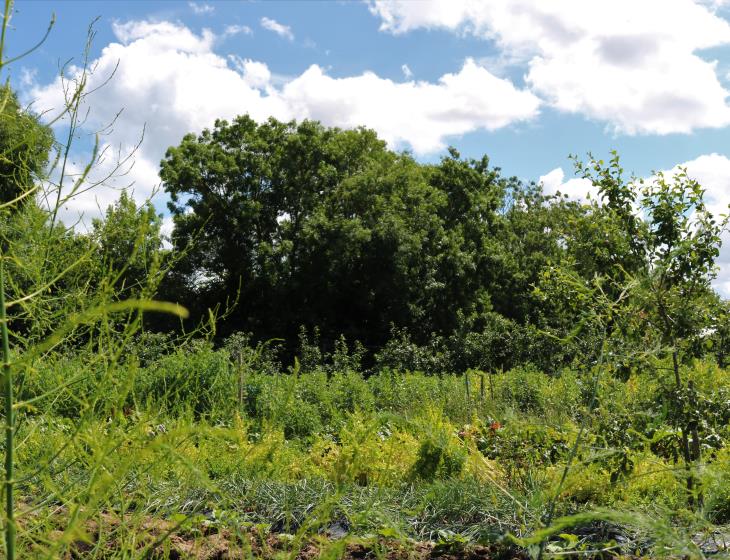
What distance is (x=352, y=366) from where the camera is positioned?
15.8m

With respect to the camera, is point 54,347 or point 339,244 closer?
point 54,347

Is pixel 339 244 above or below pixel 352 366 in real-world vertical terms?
above

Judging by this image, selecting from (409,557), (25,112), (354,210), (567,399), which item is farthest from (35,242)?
(354,210)

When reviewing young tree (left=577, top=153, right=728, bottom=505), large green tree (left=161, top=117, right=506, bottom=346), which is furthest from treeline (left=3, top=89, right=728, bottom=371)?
young tree (left=577, top=153, right=728, bottom=505)

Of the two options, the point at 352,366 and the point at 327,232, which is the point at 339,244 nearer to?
the point at 327,232

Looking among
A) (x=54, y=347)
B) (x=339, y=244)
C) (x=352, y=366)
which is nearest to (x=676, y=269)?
(x=54, y=347)

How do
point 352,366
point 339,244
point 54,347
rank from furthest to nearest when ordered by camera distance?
point 339,244
point 352,366
point 54,347

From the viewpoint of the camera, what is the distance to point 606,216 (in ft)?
14.6

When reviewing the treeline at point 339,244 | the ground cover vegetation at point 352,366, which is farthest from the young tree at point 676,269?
the treeline at point 339,244

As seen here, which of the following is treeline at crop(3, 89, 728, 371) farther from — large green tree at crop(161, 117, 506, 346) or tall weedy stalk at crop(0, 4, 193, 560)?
tall weedy stalk at crop(0, 4, 193, 560)

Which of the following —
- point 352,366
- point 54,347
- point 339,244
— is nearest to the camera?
point 54,347

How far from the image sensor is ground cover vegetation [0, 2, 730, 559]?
2152 mm

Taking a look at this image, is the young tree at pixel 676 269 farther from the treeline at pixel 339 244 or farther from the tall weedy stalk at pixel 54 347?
the treeline at pixel 339 244

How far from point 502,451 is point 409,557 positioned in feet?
5.30
